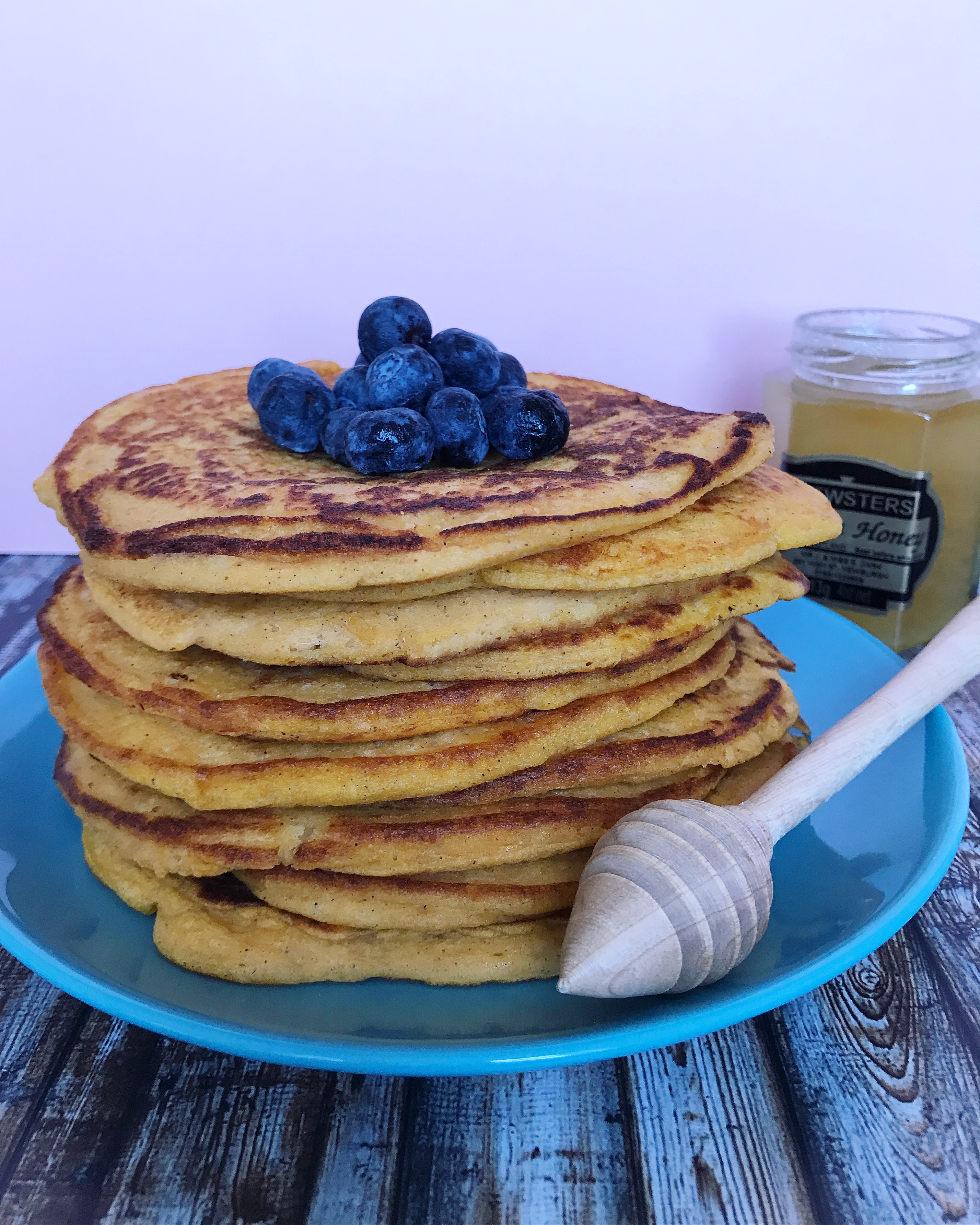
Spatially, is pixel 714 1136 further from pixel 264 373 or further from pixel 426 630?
pixel 264 373

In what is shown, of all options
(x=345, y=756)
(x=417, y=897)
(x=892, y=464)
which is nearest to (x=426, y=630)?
(x=345, y=756)

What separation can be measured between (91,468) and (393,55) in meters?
1.51

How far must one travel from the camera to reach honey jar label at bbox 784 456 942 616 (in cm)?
216

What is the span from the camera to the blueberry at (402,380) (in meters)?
1.49

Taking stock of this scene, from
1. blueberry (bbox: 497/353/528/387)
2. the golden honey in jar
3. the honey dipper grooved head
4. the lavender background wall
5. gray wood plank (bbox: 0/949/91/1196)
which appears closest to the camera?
the honey dipper grooved head

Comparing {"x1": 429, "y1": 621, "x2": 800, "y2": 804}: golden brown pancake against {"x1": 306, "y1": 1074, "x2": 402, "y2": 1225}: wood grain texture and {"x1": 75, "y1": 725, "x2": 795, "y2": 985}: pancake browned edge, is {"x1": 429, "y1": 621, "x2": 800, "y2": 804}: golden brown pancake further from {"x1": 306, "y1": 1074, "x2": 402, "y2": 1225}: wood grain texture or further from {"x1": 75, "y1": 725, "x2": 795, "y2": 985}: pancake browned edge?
{"x1": 306, "y1": 1074, "x2": 402, "y2": 1225}: wood grain texture

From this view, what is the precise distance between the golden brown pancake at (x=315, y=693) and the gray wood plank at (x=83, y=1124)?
404 mm

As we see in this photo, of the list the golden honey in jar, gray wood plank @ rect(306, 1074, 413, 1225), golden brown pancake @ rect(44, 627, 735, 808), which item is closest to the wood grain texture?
gray wood plank @ rect(306, 1074, 413, 1225)

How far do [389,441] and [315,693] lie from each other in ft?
1.20

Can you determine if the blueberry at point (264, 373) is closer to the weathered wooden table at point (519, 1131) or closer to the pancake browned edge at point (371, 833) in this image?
the pancake browned edge at point (371, 833)

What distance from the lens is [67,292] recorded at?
273 centimetres

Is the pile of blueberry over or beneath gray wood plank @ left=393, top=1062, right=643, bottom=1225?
over

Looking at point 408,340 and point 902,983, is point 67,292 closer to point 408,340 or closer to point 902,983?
point 408,340

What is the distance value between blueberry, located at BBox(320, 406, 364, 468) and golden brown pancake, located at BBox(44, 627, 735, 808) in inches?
17.3
